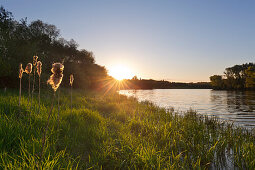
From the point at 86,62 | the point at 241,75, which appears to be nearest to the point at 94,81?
the point at 86,62

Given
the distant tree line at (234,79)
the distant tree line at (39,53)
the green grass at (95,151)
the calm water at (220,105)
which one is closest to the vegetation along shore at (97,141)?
the green grass at (95,151)

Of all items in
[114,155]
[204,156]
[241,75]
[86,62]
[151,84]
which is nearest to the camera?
[114,155]

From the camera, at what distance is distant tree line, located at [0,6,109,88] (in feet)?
59.8

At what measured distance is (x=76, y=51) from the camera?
1967 inches

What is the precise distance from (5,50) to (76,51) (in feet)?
109

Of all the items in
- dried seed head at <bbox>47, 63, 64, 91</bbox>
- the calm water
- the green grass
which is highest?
dried seed head at <bbox>47, 63, 64, 91</bbox>

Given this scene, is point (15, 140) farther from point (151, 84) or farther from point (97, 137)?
point (151, 84)

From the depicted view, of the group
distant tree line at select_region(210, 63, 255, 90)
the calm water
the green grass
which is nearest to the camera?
the green grass

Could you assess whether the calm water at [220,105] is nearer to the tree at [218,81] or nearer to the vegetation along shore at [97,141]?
the vegetation along shore at [97,141]

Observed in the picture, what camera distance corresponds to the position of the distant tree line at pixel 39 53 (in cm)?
1821

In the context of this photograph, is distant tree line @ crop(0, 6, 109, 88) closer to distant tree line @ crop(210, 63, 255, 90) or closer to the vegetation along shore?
the vegetation along shore

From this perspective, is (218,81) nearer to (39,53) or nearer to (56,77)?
(39,53)

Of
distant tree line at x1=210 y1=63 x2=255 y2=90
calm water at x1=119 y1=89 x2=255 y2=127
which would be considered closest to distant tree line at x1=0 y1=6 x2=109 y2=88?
calm water at x1=119 y1=89 x2=255 y2=127

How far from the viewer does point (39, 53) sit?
21141mm
